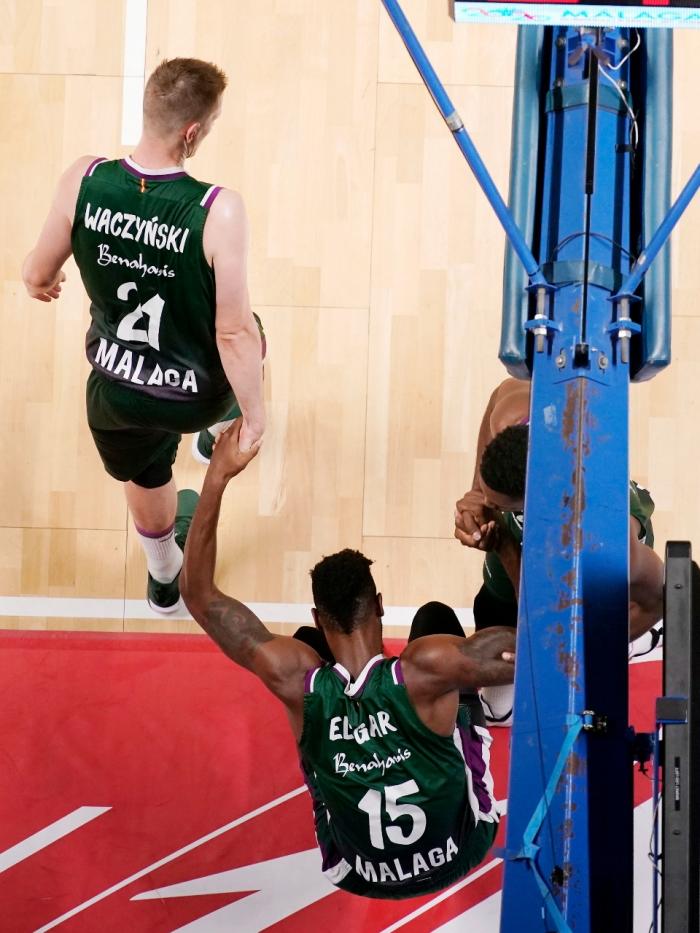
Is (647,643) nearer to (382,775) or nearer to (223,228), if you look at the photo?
(382,775)

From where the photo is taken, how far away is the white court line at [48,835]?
4.42 meters

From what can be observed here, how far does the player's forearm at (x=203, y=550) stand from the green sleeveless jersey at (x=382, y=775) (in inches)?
16.2

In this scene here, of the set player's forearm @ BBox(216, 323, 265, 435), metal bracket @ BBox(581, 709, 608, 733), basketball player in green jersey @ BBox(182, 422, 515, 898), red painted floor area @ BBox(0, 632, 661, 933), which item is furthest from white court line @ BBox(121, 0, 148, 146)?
metal bracket @ BBox(581, 709, 608, 733)

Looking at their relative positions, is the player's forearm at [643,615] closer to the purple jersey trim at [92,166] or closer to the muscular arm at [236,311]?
the muscular arm at [236,311]

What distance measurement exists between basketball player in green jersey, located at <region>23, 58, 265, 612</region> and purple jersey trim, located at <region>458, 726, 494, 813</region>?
1177 mm

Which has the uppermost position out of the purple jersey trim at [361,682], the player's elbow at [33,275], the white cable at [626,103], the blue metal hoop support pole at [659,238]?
the white cable at [626,103]

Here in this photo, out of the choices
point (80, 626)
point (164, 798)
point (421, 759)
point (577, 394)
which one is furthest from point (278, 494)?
point (577, 394)

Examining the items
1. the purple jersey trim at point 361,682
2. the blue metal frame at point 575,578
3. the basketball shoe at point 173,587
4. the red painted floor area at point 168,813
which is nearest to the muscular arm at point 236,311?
the purple jersey trim at point 361,682

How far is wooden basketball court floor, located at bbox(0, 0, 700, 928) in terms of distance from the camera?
220 inches

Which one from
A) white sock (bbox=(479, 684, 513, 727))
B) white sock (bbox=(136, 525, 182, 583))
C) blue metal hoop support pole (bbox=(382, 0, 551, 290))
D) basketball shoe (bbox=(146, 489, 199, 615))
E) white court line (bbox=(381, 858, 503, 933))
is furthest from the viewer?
basketball shoe (bbox=(146, 489, 199, 615))

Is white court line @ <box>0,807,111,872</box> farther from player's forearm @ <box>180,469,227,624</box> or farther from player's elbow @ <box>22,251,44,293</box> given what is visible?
player's elbow @ <box>22,251,44,293</box>

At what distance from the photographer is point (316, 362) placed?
5.75 m

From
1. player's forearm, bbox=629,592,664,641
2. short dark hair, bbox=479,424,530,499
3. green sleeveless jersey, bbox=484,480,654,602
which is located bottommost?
player's forearm, bbox=629,592,664,641

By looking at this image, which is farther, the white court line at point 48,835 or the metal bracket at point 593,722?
the white court line at point 48,835
